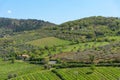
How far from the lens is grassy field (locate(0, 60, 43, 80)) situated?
12188 cm

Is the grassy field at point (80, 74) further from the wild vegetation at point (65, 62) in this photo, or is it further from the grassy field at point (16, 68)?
the grassy field at point (16, 68)

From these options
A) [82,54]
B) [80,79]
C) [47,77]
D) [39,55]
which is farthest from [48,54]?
[80,79]

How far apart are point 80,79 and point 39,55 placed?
2551 inches

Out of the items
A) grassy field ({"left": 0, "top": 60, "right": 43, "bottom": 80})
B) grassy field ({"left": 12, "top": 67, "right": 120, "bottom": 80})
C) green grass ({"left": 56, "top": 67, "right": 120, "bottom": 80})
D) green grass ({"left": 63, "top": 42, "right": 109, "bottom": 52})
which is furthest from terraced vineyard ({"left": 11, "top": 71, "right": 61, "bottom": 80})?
green grass ({"left": 63, "top": 42, "right": 109, "bottom": 52})

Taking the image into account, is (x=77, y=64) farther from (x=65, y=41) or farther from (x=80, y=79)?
(x=65, y=41)

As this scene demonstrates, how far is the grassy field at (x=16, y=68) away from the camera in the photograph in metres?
122

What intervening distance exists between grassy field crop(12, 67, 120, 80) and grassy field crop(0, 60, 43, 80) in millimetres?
8902

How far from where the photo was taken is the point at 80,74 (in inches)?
4134

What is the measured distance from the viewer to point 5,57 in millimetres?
172500

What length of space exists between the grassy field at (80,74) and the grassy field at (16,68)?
8902 millimetres

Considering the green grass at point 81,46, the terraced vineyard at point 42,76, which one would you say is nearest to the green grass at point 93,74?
the terraced vineyard at point 42,76

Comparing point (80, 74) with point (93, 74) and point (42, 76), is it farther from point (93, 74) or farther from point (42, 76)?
point (42, 76)

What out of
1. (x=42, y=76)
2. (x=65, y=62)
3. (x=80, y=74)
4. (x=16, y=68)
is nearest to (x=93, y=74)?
(x=80, y=74)

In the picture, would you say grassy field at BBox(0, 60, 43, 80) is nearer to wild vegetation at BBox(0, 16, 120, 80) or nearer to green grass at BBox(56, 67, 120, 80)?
wild vegetation at BBox(0, 16, 120, 80)
